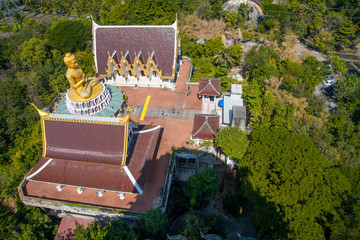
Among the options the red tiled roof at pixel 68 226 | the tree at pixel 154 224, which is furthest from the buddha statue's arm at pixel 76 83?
the tree at pixel 154 224

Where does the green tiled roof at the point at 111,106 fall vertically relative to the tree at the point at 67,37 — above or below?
below

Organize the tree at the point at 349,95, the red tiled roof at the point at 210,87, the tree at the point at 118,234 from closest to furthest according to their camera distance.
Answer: the tree at the point at 118,234 → the red tiled roof at the point at 210,87 → the tree at the point at 349,95

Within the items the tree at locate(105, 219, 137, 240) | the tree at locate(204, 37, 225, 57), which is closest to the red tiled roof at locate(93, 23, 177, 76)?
the tree at locate(204, 37, 225, 57)

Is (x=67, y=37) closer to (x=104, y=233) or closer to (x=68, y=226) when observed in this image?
(x=68, y=226)

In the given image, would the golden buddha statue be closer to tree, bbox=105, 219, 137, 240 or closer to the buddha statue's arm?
the buddha statue's arm

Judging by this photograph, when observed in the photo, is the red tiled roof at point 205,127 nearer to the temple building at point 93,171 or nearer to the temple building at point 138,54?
the temple building at point 93,171

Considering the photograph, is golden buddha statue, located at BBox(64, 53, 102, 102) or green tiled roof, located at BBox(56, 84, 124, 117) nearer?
golden buddha statue, located at BBox(64, 53, 102, 102)
